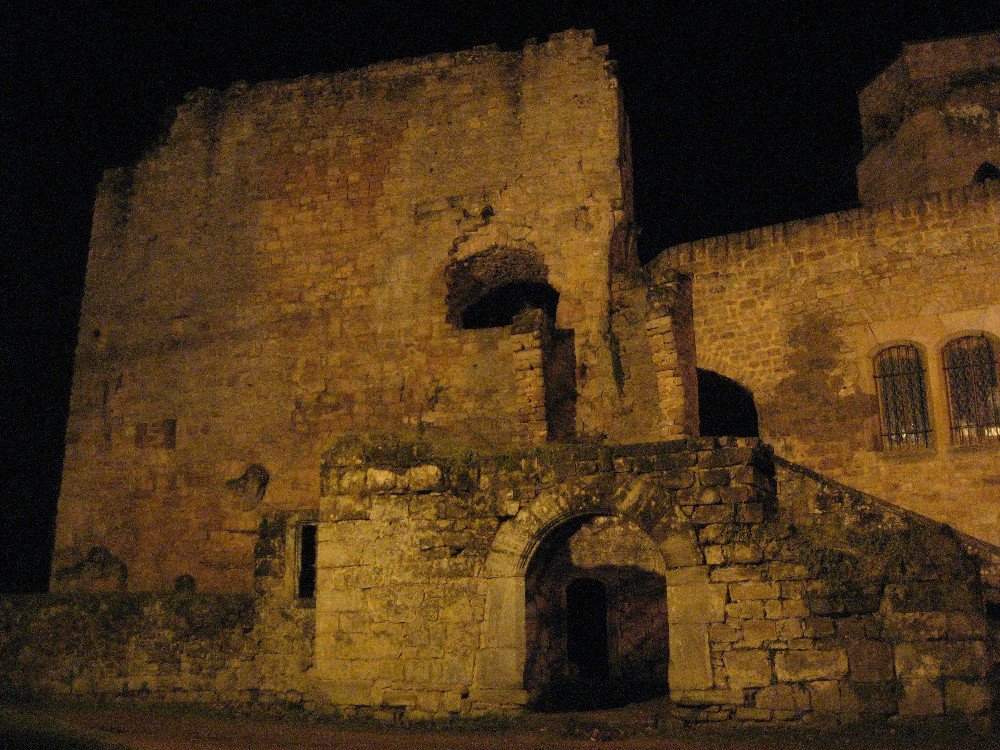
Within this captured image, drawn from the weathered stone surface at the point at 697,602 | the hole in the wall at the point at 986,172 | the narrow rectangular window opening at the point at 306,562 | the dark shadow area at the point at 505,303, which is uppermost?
the hole in the wall at the point at 986,172

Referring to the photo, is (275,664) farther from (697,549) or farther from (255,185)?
(255,185)

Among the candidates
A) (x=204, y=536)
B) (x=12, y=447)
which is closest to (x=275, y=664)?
(x=204, y=536)

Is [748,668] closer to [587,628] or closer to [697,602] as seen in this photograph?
[697,602]

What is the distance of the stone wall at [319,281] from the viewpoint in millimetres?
13273

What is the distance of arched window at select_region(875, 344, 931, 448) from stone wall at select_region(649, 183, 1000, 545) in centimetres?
11

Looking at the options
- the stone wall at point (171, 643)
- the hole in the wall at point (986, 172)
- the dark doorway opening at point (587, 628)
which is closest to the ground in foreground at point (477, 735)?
the stone wall at point (171, 643)

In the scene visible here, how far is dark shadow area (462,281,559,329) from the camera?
51.3 ft

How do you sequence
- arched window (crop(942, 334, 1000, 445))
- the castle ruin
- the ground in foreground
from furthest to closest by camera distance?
arched window (crop(942, 334, 1000, 445))
the castle ruin
the ground in foreground

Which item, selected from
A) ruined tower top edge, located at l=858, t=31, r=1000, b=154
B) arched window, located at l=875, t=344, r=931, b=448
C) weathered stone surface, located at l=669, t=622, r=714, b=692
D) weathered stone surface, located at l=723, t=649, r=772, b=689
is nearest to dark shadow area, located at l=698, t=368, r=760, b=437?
arched window, located at l=875, t=344, r=931, b=448

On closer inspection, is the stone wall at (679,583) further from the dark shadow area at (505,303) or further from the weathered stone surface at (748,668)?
the dark shadow area at (505,303)

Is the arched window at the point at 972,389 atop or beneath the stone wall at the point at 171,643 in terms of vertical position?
atop

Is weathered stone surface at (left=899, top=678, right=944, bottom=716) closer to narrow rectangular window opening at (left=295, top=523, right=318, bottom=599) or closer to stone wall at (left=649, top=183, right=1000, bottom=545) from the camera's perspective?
stone wall at (left=649, top=183, right=1000, bottom=545)

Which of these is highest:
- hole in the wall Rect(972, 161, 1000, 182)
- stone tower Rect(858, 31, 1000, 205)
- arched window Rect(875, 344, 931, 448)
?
stone tower Rect(858, 31, 1000, 205)

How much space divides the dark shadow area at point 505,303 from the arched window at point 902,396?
5.37 metres
